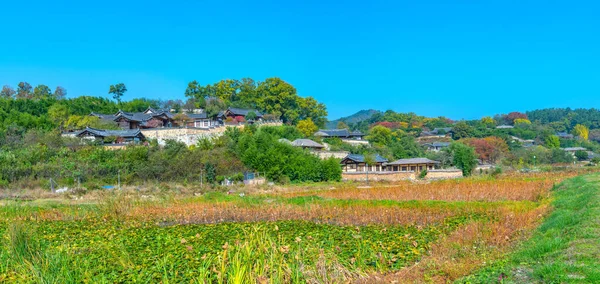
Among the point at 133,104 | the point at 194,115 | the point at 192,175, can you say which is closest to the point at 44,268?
the point at 192,175

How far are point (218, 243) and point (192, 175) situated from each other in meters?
17.9

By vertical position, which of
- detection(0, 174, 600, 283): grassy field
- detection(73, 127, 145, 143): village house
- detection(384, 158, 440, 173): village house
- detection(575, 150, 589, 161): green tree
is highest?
detection(73, 127, 145, 143): village house

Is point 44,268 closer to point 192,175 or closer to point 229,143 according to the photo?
point 192,175

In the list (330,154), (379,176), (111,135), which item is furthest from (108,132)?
(379,176)

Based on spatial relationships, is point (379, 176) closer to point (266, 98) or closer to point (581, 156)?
point (266, 98)

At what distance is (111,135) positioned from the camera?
99.0ft

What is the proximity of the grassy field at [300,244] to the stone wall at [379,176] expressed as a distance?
15.5 metres

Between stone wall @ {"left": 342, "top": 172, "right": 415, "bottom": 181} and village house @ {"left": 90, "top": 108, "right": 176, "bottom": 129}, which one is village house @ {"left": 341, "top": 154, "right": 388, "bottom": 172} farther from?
village house @ {"left": 90, "top": 108, "right": 176, "bottom": 129}

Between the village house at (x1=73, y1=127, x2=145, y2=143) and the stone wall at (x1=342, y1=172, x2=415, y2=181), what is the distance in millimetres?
14475

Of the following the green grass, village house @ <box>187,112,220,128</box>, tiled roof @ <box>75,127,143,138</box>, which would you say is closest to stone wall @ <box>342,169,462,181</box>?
village house @ <box>187,112,220,128</box>

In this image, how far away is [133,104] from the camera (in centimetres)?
4353

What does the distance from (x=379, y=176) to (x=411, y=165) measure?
6109mm

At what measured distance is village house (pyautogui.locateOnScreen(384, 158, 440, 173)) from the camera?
34750 mm

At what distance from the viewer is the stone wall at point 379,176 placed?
2983cm
